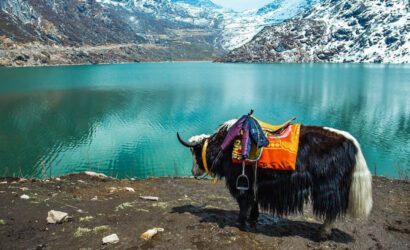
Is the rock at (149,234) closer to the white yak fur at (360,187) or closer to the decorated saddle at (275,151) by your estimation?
the decorated saddle at (275,151)

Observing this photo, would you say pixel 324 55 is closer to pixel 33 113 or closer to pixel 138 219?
pixel 33 113

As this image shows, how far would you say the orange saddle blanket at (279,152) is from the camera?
3701mm

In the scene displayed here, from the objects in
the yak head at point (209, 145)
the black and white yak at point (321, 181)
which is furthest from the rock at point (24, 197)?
the black and white yak at point (321, 181)

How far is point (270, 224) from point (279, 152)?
132 cm

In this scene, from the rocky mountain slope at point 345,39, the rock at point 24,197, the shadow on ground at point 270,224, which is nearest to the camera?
the shadow on ground at point 270,224

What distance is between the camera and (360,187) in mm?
3539

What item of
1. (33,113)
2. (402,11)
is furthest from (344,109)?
(402,11)

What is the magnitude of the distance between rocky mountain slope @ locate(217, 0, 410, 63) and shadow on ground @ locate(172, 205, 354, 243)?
14626cm

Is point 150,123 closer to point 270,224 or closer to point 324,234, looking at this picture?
point 270,224

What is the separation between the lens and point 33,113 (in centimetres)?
2431

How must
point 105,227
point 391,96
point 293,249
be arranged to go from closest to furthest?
1. point 293,249
2. point 105,227
3. point 391,96

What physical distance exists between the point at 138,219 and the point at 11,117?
77.9 ft

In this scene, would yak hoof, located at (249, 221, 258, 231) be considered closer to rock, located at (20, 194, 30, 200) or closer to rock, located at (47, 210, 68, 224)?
rock, located at (47, 210, 68, 224)

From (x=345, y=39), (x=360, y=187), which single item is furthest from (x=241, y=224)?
(x=345, y=39)
